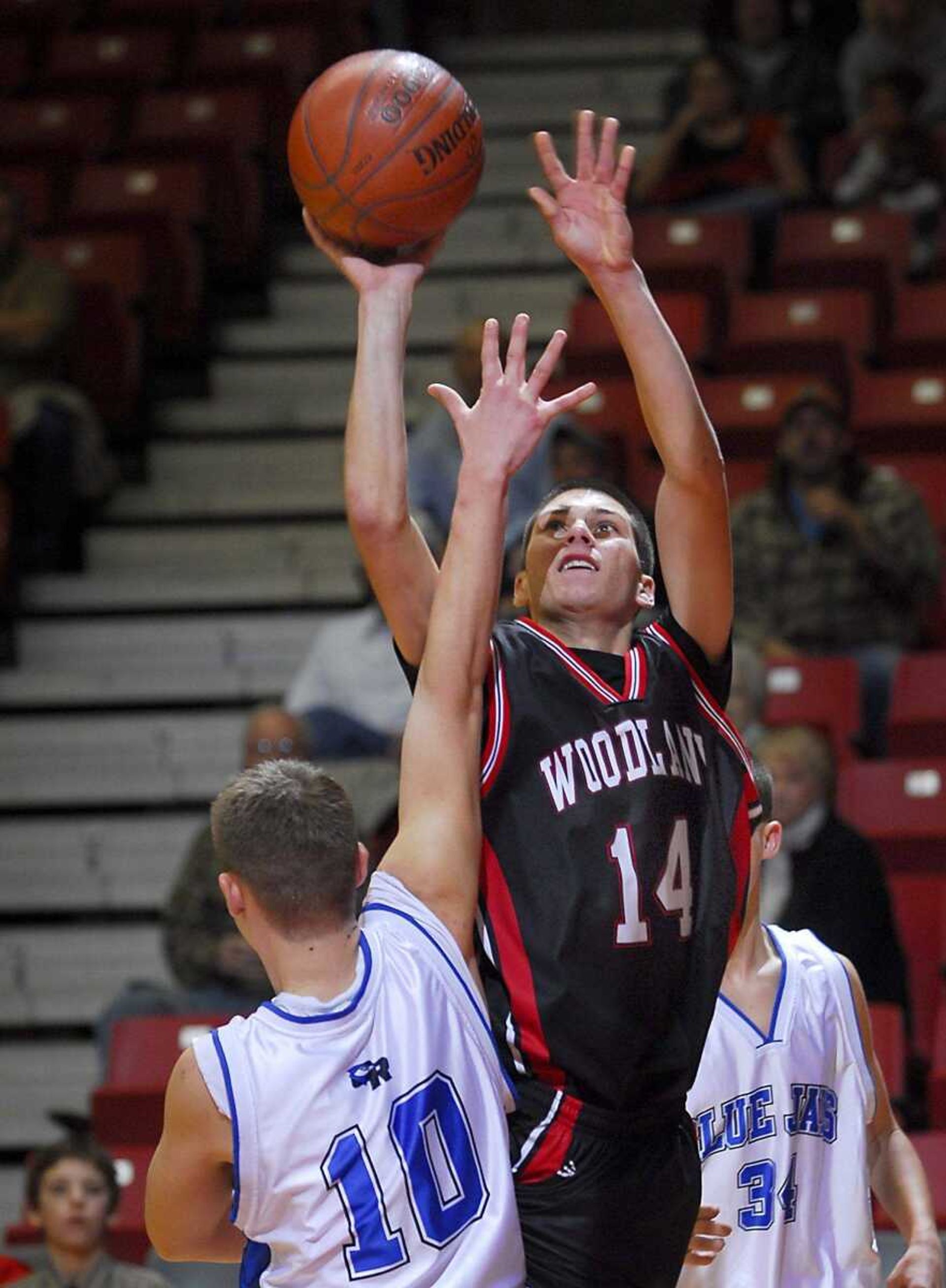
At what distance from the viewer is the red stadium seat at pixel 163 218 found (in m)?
8.50

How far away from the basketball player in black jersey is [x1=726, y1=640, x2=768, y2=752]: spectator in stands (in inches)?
98.9

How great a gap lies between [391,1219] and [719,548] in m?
0.96

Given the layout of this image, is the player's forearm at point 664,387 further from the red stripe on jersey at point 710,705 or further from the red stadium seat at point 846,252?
the red stadium seat at point 846,252

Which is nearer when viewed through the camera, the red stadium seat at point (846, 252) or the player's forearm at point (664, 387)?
the player's forearm at point (664, 387)

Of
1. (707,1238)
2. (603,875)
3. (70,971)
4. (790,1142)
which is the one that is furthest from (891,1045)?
(70,971)

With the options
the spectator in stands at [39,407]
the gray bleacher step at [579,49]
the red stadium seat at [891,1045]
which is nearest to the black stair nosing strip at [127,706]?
the spectator in stands at [39,407]

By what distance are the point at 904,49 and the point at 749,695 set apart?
3.94 m

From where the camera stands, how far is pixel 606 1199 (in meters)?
2.84

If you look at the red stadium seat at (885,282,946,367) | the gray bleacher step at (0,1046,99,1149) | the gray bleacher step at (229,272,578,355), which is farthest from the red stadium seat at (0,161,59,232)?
the gray bleacher step at (0,1046,99,1149)

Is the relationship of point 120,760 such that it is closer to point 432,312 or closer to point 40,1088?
point 40,1088

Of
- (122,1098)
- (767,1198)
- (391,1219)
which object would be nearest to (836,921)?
(122,1098)

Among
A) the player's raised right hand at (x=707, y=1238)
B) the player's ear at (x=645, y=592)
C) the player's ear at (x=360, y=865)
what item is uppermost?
the player's ear at (x=645, y=592)

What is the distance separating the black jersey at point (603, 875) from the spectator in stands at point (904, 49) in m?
6.20

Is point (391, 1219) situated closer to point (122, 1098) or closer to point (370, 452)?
point (370, 452)
